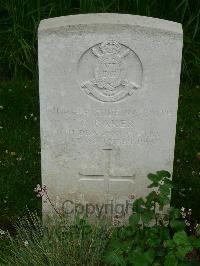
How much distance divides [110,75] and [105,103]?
0.20 metres

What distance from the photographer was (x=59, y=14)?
698cm

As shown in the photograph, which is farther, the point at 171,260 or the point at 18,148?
the point at 18,148

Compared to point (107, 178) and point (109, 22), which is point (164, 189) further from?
point (109, 22)

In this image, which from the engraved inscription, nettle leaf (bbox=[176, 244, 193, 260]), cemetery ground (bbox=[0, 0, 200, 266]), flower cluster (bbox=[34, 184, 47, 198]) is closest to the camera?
nettle leaf (bbox=[176, 244, 193, 260])

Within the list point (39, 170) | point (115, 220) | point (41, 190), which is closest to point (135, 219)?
point (115, 220)

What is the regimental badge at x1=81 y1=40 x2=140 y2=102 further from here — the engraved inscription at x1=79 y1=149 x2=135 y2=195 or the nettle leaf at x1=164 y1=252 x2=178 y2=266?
the nettle leaf at x1=164 y1=252 x2=178 y2=266

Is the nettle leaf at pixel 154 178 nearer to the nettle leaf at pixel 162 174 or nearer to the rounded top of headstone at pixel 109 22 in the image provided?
the nettle leaf at pixel 162 174

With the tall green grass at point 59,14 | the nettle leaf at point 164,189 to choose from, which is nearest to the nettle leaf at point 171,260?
the nettle leaf at point 164,189

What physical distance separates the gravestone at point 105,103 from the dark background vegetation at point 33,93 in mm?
707

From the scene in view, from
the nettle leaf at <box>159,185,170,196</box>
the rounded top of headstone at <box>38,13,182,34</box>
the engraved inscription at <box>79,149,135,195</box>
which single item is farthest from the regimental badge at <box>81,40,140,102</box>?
the nettle leaf at <box>159,185,170,196</box>

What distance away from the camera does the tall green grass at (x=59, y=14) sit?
22.6 ft

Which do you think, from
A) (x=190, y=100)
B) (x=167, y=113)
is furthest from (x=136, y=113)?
(x=190, y=100)

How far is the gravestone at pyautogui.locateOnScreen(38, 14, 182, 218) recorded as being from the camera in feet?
12.1

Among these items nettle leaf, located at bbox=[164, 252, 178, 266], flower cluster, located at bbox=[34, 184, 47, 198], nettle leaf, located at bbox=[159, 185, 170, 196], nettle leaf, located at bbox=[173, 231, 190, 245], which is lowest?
nettle leaf, located at bbox=[164, 252, 178, 266]
